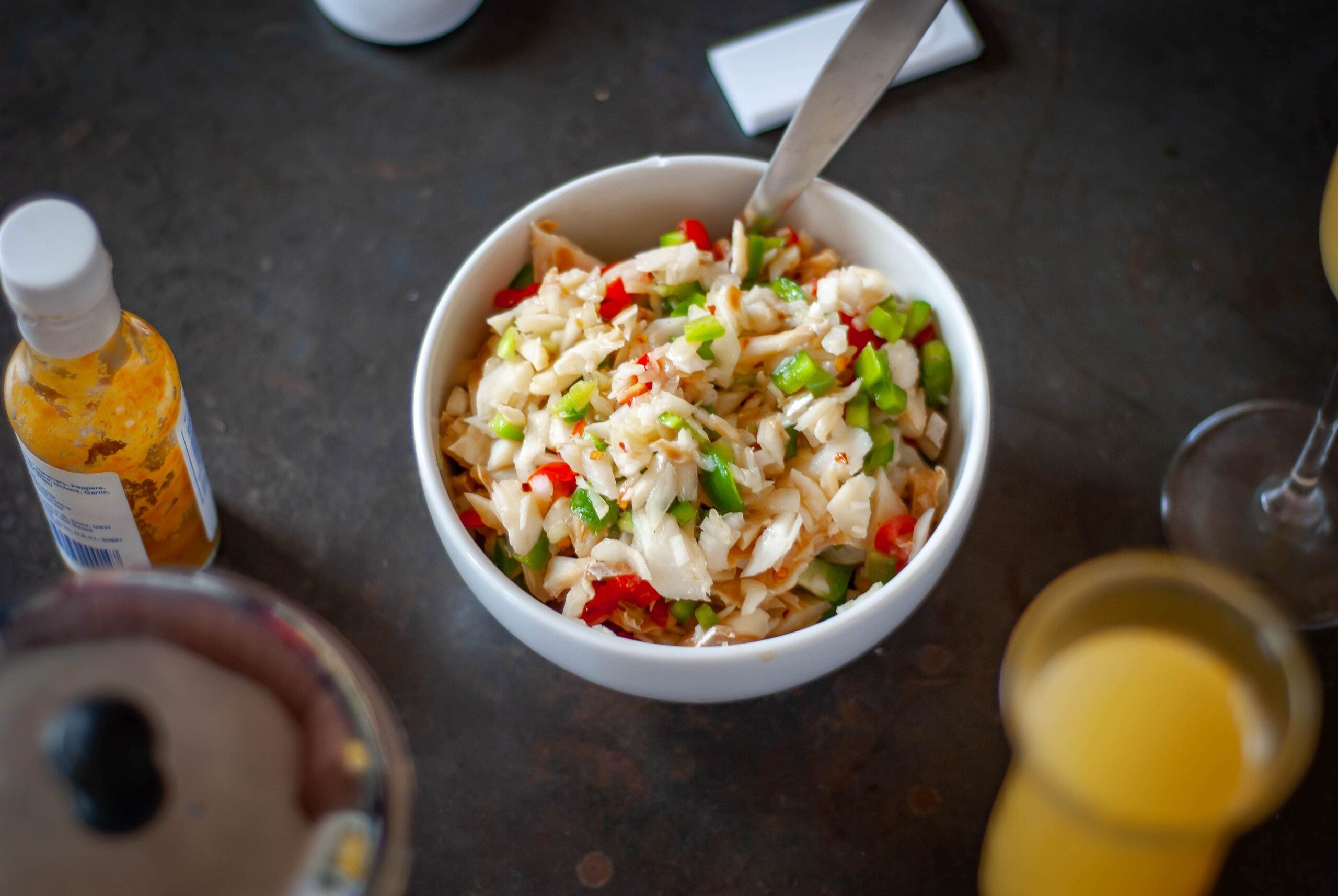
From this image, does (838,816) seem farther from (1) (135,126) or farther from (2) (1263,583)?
(1) (135,126)

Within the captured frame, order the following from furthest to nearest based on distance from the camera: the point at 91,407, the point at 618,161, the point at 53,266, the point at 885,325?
the point at 618,161
the point at 885,325
the point at 91,407
the point at 53,266

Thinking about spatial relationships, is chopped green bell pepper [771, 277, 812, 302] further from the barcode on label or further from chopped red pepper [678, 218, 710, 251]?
the barcode on label

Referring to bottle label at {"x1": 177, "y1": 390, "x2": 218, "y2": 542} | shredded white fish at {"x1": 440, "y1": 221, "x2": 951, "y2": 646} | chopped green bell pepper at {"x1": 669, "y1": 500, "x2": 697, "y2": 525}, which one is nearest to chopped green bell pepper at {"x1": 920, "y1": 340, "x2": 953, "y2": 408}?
shredded white fish at {"x1": 440, "y1": 221, "x2": 951, "y2": 646}

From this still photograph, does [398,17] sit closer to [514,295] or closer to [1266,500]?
[514,295]

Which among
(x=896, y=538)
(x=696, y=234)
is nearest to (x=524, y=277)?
(x=696, y=234)

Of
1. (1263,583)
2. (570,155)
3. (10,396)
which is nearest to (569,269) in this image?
(570,155)

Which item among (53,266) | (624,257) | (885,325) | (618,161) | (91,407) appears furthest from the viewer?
(618,161)
